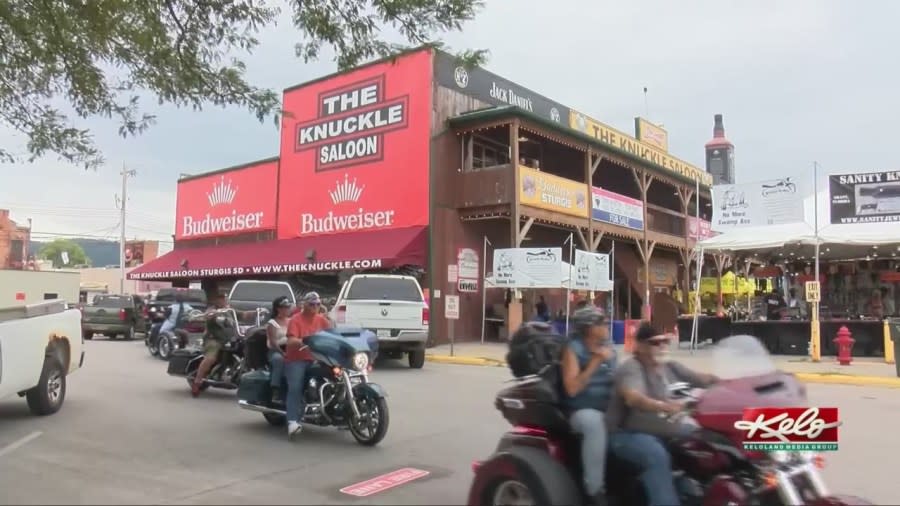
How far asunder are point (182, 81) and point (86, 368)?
8320mm

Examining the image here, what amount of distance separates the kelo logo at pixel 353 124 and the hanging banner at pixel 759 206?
399 inches

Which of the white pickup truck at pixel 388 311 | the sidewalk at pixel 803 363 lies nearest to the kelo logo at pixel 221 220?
the sidewalk at pixel 803 363

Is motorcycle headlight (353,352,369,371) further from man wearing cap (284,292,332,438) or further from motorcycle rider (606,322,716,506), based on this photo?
motorcycle rider (606,322,716,506)

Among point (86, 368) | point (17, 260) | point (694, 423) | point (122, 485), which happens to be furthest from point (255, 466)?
point (17, 260)

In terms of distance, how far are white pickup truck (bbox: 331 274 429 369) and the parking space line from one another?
25.0ft

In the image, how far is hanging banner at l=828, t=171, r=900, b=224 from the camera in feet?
63.2

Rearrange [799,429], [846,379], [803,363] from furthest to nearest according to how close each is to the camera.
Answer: [803,363]
[846,379]
[799,429]

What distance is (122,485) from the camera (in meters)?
6.09

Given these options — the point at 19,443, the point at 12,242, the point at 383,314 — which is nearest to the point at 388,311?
the point at 383,314

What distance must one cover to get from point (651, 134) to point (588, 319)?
34.9 metres

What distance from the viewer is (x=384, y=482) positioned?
6211 millimetres

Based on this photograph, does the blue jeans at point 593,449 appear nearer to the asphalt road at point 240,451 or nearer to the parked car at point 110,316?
the asphalt road at point 240,451

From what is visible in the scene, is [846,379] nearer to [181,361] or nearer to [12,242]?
[181,361]

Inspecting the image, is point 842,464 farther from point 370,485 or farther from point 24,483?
point 24,483
